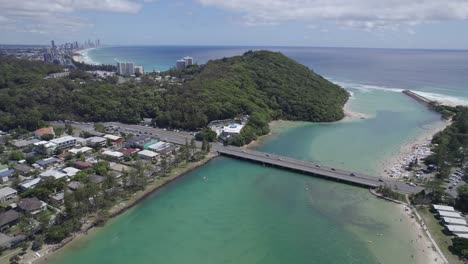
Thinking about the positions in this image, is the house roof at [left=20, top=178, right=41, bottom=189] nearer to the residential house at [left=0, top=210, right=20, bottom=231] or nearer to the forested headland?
the residential house at [left=0, top=210, right=20, bottom=231]

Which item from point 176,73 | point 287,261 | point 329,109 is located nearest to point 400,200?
point 287,261

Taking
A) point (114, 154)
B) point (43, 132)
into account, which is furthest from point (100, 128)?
point (114, 154)

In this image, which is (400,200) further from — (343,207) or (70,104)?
(70,104)

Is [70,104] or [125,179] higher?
[70,104]

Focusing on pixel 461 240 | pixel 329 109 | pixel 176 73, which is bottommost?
pixel 461 240

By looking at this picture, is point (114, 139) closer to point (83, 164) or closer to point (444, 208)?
point (83, 164)

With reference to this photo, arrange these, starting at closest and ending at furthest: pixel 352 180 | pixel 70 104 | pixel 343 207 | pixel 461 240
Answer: pixel 461 240 < pixel 343 207 < pixel 352 180 < pixel 70 104

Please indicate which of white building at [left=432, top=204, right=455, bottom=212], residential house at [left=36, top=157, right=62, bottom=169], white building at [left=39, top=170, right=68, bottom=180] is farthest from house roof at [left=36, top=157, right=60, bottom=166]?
white building at [left=432, top=204, right=455, bottom=212]
